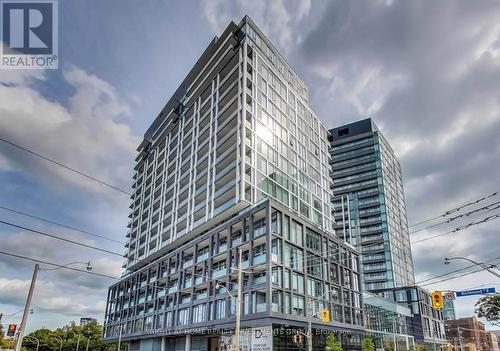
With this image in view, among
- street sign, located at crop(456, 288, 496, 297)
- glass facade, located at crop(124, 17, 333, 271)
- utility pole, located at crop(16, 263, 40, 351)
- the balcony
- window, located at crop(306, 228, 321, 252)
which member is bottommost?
utility pole, located at crop(16, 263, 40, 351)

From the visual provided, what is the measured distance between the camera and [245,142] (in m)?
54.8

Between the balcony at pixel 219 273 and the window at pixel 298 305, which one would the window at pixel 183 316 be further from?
the window at pixel 298 305

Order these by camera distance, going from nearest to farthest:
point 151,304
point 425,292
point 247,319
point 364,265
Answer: point 247,319 < point 151,304 < point 425,292 < point 364,265

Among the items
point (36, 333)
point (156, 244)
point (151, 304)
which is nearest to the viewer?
point (151, 304)

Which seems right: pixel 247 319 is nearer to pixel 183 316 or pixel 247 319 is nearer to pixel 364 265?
pixel 183 316

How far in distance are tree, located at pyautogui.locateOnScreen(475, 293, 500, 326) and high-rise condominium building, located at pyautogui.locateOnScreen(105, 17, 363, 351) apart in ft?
60.6

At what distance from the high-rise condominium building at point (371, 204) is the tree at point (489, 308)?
4590cm

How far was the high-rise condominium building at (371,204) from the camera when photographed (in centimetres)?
10631

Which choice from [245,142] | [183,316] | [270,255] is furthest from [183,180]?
[270,255]

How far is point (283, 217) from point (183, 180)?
28.2 metres

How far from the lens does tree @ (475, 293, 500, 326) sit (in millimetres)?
52281

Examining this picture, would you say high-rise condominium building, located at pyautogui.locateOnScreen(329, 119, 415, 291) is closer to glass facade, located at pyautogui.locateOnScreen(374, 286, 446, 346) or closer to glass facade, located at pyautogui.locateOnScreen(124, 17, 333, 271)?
glass facade, located at pyautogui.locateOnScreen(374, 286, 446, 346)

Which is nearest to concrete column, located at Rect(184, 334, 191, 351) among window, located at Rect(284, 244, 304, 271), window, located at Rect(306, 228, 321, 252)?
window, located at Rect(284, 244, 304, 271)

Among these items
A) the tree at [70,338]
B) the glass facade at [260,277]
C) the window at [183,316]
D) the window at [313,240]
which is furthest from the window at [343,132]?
the tree at [70,338]
